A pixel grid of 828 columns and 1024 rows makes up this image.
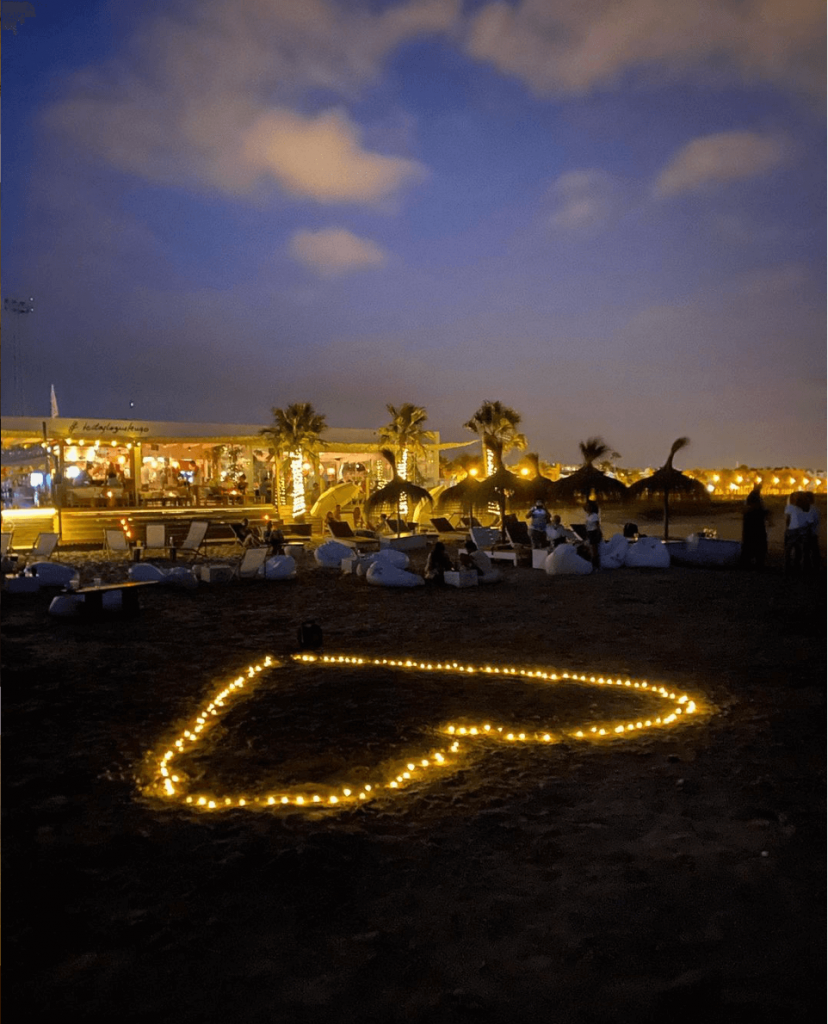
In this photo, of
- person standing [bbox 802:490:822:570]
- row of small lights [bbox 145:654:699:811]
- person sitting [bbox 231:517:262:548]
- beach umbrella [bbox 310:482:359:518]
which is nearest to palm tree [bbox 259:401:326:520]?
beach umbrella [bbox 310:482:359:518]

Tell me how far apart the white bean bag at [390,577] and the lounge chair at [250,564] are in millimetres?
2375

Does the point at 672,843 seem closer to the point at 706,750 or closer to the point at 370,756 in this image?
the point at 706,750

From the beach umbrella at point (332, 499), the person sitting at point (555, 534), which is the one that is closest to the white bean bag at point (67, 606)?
the person sitting at point (555, 534)

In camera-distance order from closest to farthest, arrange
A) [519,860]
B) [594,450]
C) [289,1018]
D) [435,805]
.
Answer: [289,1018] → [519,860] → [435,805] → [594,450]

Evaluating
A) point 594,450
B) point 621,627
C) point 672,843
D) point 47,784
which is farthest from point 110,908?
point 594,450

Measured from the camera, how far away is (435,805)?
4.54 m

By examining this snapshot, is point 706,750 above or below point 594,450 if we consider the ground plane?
below

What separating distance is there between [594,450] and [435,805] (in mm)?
18605

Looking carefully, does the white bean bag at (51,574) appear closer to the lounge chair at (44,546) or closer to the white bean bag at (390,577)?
the lounge chair at (44,546)

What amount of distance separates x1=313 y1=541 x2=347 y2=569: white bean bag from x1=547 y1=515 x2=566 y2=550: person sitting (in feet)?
15.6

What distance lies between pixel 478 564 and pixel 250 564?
469cm

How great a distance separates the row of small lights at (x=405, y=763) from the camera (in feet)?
15.3

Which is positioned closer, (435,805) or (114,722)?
(435,805)

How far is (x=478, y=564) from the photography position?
47.5 feet
